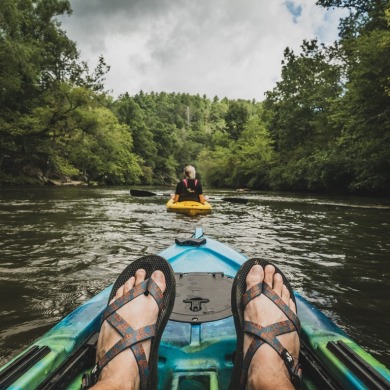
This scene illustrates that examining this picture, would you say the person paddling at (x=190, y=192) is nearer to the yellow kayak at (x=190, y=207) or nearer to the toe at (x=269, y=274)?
the yellow kayak at (x=190, y=207)

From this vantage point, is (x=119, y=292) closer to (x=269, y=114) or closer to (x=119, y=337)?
(x=119, y=337)

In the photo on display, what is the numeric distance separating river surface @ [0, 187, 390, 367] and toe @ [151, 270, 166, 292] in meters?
0.87

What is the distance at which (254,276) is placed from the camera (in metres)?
1.81

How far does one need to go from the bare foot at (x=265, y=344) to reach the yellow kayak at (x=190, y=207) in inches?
230

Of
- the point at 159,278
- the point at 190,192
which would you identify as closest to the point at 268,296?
the point at 159,278

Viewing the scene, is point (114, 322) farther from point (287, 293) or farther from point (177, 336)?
point (287, 293)

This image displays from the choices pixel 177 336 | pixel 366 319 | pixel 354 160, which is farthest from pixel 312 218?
pixel 354 160

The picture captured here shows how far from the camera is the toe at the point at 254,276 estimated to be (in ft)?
5.79

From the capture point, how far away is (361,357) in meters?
1.16

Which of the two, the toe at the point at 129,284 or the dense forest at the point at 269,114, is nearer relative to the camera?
the toe at the point at 129,284

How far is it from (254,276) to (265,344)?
467 mm

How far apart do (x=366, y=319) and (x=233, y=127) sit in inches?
1593

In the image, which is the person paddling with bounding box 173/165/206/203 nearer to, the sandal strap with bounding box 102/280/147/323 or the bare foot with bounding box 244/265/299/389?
the bare foot with bounding box 244/265/299/389

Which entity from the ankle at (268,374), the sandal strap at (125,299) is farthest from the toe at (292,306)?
the sandal strap at (125,299)
